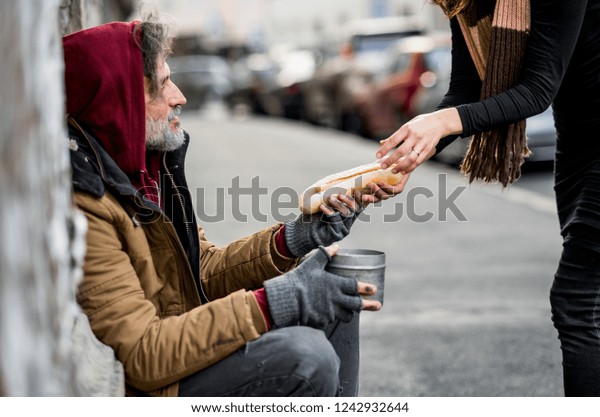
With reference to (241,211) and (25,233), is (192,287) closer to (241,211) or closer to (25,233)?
(25,233)

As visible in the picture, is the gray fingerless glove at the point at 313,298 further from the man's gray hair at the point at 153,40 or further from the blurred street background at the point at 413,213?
the blurred street background at the point at 413,213

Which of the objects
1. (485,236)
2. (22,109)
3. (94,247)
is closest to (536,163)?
(485,236)

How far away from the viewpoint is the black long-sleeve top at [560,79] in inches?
112

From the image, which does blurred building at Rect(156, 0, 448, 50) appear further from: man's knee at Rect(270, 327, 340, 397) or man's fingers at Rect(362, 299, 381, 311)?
man's knee at Rect(270, 327, 340, 397)

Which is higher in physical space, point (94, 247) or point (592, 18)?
point (592, 18)

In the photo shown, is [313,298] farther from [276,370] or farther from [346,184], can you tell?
[346,184]

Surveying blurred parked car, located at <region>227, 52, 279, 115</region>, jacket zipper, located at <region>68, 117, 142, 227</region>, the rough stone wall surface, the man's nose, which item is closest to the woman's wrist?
the man's nose

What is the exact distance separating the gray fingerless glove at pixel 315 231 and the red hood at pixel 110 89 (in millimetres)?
555

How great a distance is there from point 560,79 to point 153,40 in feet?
3.98

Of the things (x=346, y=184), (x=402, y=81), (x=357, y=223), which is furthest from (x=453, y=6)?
(x=402, y=81)

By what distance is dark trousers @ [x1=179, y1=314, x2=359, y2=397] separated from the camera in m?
2.52

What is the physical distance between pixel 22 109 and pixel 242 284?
1672 mm
